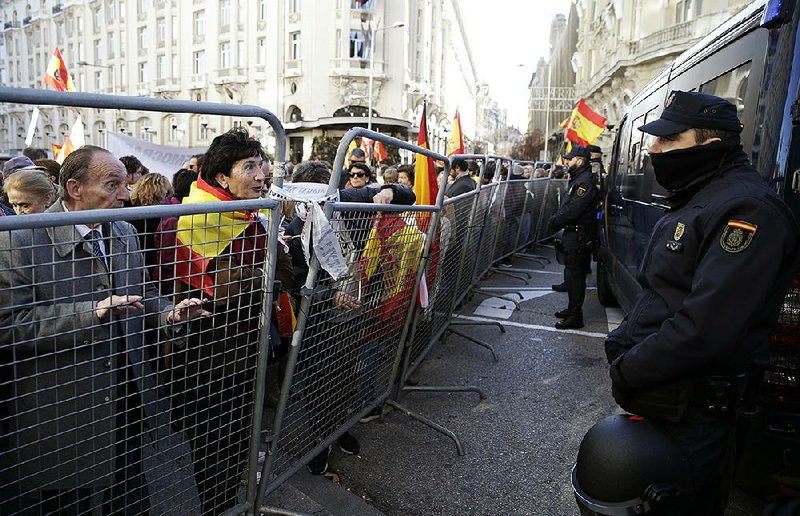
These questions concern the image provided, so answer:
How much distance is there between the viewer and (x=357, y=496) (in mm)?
3209

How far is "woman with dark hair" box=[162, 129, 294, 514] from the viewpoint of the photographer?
2.09 meters

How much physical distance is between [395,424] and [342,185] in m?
3.63

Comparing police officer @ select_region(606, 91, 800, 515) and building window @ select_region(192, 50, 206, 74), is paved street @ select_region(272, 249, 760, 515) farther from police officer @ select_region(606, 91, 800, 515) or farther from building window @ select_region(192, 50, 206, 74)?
building window @ select_region(192, 50, 206, 74)

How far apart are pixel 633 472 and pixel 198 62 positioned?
59969 millimetres

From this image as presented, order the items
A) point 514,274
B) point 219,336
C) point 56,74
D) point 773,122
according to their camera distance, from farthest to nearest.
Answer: point 514,274
point 56,74
point 773,122
point 219,336

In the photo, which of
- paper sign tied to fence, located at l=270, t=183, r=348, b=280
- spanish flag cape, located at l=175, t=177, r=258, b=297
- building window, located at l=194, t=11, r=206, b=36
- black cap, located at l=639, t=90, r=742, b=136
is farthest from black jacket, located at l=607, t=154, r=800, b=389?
building window, located at l=194, t=11, r=206, b=36

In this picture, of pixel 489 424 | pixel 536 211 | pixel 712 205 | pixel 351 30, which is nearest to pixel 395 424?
pixel 489 424

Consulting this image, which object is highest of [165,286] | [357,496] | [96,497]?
[165,286]

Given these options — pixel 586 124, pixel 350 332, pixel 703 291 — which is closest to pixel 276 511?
pixel 350 332

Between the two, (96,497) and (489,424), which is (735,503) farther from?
(96,497)

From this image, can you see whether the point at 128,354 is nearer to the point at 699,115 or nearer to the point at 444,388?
the point at 699,115

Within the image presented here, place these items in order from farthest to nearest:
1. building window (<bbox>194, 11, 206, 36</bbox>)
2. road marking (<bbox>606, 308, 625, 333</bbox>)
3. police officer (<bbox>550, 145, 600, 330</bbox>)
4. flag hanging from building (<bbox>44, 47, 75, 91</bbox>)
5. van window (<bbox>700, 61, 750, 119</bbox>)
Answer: building window (<bbox>194, 11, 206, 36</bbox>)
flag hanging from building (<bbox>44, 47, 75, 91</bbox>)
road marking (<bbox>606, 308, 625, 333</bbox>)
police officer (<bbox>550, 145, 600, 330</bbox>)
van window (<bbox>700, 61, 750, 119</bbox>)

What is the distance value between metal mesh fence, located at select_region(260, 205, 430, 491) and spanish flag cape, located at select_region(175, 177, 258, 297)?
1.57 ft

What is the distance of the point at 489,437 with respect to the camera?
3924 millimetres
